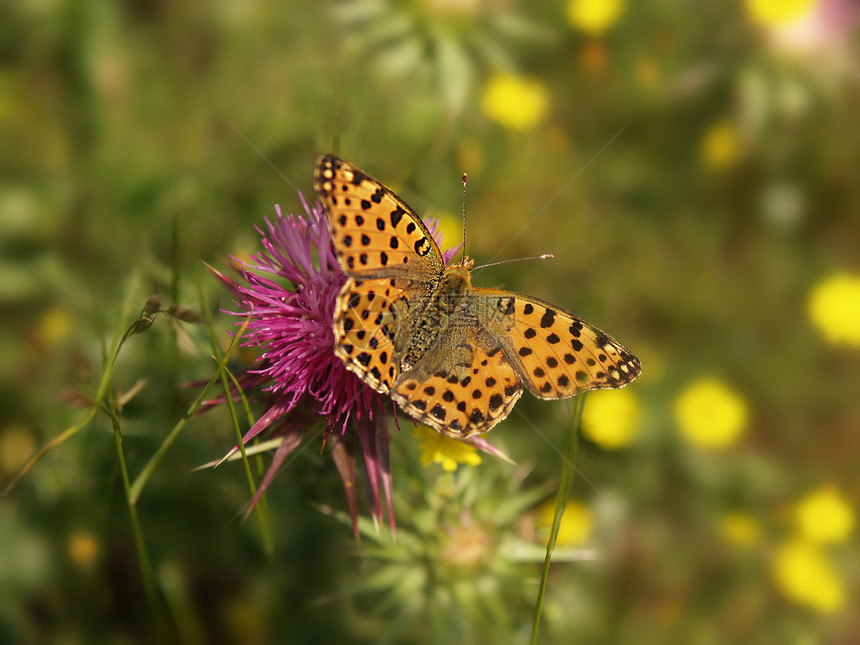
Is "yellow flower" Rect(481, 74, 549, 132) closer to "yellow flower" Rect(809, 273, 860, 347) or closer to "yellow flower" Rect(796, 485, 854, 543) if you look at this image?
"yellow flower" Rect(809, 273, 860, 347)

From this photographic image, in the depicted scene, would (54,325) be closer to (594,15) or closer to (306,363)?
(306,363)

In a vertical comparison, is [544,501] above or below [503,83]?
below

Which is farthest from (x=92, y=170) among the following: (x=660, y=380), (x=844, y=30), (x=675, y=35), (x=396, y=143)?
(x=844, y=30)

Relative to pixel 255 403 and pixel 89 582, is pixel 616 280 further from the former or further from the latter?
pixel 89 582

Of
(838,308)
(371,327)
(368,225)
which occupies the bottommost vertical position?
(838,308)

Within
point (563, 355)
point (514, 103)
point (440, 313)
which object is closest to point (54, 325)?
point (440, 313)
